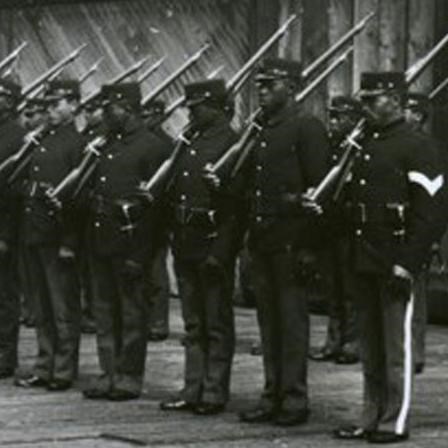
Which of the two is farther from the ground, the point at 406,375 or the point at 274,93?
the point at 274,93

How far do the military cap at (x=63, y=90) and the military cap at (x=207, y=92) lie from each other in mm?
1420

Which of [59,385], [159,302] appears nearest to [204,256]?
[59,385]

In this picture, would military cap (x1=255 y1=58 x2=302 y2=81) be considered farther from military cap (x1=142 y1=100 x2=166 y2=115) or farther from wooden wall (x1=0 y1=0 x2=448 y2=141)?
wooden wall (x1=0 y1=0 x2=448 y2=141)

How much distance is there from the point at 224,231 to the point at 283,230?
0.67 m

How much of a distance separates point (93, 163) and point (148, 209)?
2.47 ft

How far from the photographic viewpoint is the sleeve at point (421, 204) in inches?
457

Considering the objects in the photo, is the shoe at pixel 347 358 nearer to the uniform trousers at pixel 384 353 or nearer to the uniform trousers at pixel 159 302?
the uniform trousers at pixel 159 302

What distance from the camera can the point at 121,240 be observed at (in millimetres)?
13555

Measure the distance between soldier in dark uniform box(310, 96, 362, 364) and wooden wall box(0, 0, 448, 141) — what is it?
3.09 meters

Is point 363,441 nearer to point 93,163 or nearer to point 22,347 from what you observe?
point 93,163

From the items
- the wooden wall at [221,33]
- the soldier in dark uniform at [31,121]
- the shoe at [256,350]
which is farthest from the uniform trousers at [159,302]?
the wooden wall at [221,33]

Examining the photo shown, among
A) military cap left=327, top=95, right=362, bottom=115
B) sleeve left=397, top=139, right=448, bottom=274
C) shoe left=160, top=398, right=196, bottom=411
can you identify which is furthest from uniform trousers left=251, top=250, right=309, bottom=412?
military cap left=327, top=95, right=362, bottom=115

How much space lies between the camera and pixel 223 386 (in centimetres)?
1312

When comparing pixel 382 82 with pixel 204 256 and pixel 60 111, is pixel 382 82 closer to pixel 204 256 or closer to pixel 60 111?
pixel 204 256
